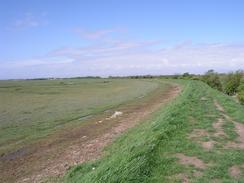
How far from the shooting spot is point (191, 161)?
613cm

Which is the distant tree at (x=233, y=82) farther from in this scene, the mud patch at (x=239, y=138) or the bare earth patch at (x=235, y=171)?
the bare earth patch at (x=235, y=171)

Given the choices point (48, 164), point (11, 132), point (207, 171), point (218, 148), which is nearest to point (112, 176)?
point (207, 171)

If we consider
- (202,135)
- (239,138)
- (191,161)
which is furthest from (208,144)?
(191,161)

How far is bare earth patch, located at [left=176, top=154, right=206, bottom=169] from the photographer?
19.3 ft

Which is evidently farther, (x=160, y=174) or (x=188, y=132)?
(x=188, y=132)

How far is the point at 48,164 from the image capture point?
8.54 m

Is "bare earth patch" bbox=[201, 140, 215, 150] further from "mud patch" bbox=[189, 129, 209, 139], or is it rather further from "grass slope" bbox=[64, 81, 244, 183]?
"mud patch" bbox=[189, 129, 209, 139]

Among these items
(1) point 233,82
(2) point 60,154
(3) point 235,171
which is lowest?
(2) point 60,154

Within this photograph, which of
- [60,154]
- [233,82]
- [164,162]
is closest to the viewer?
[164,162]

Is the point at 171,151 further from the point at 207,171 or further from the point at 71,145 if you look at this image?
the point at 71,145

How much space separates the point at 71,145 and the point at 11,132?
4695 millimetres

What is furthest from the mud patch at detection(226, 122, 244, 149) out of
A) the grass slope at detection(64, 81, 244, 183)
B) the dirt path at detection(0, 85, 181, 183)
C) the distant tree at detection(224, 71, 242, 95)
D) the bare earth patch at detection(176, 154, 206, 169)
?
the distant tree at detection(224, 71, 242, 95)

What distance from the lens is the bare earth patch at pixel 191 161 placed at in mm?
5879

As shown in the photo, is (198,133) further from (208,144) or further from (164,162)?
(164,162)
